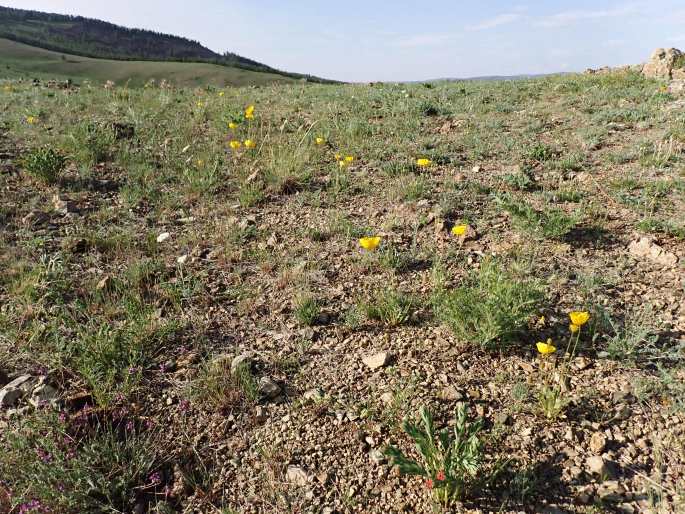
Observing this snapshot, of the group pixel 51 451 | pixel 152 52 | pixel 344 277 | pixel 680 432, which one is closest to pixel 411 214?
pixel 344 277

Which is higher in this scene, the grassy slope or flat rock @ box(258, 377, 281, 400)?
the grassy slope

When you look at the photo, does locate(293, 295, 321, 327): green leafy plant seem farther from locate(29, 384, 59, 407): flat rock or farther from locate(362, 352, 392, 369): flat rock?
locate(29, 384, 59, 407): flat rock

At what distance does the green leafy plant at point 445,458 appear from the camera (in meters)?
2.05

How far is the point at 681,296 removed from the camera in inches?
130

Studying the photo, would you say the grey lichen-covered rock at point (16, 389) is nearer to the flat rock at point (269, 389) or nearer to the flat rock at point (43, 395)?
the flat rock at point (43, 395)

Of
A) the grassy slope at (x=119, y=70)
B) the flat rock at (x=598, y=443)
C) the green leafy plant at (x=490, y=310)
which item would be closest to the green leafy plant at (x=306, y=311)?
the green leafy plant at (x=490, y=310)

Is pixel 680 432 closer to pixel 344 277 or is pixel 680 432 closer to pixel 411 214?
pixel 344 277

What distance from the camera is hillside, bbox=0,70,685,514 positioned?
7.20 ft

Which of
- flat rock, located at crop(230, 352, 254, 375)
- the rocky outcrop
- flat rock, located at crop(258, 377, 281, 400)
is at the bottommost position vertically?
flat rock, located at crop(258, 377, 281, 400)

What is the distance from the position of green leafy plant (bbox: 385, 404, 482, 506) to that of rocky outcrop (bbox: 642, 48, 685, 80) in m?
12.7

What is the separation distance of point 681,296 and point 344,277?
9.27 ft

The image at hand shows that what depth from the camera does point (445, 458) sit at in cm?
209

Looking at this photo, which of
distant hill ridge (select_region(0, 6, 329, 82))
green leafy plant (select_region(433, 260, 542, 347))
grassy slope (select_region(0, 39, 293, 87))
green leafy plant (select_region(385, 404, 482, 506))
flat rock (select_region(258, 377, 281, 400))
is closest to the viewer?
green leafy plant (select_region(385, 404, 482, 506))

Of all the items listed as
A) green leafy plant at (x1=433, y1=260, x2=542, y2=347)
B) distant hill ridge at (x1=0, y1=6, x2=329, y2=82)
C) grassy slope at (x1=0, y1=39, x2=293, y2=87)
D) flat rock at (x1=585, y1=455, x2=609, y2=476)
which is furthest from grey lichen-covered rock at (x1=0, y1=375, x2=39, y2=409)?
distant hill ridge at (x1=0, y1=6, x2=329, y2=82)
